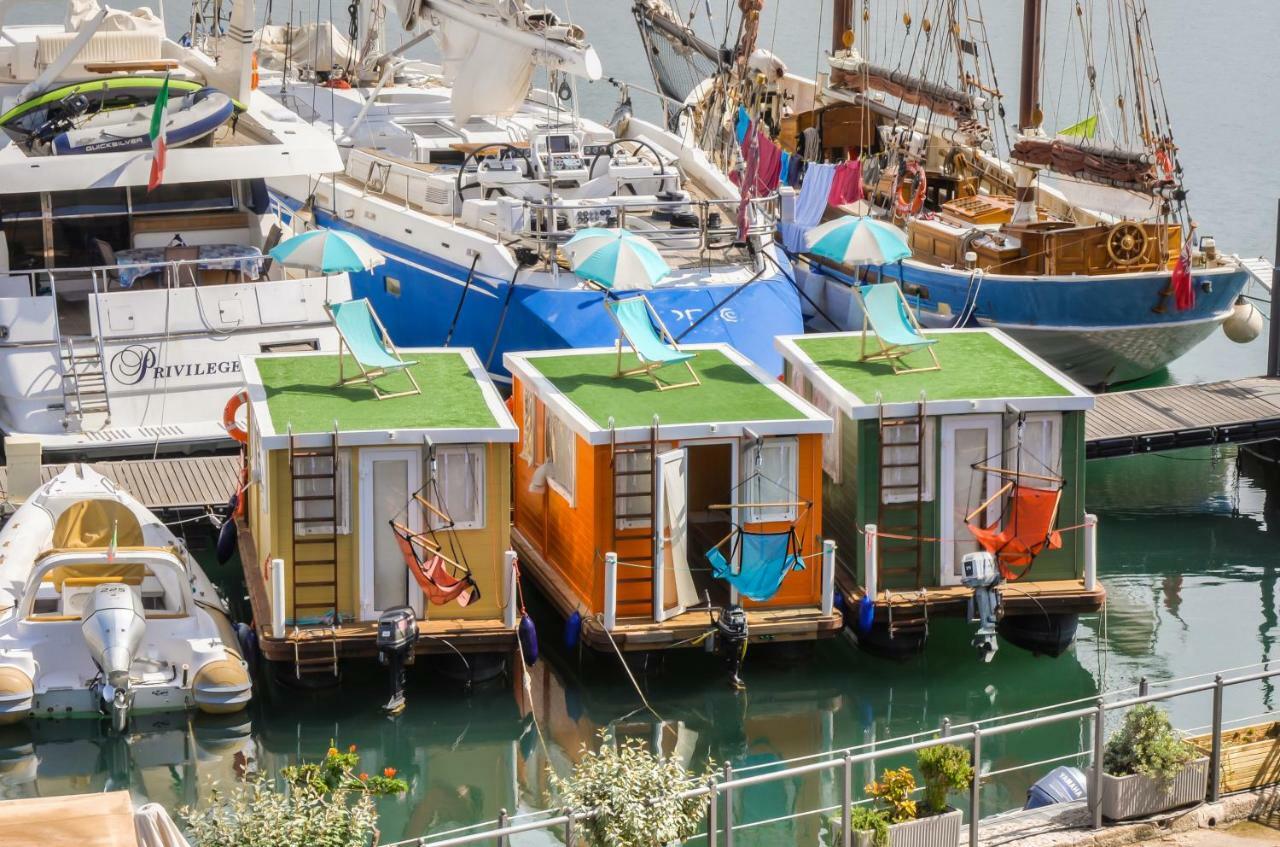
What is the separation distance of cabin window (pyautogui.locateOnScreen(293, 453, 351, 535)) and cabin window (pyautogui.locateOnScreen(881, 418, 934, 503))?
16.8 ft

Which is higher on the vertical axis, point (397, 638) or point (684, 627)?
point (397, 638)

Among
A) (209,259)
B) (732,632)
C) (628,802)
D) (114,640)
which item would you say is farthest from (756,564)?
(209,259)

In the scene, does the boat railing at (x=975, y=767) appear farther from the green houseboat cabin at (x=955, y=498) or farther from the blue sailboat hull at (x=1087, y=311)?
the blue sailboat hull at (x=1087, y=311)

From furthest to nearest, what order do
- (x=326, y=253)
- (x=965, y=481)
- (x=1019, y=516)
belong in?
1. (x=326, y=253)
2. (x=965, y=481)
3. (x=1019, y=516)

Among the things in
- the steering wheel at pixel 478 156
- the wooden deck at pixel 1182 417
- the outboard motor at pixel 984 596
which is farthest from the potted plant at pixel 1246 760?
the steering wheel at pixel 478 156

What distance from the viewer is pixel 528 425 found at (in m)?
21.9

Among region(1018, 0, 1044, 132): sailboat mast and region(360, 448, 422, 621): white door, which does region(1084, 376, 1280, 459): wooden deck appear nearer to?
region(1018, 0, 1044, 132): sailboat mast

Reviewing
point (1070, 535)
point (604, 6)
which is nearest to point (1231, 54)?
point (604, 6)

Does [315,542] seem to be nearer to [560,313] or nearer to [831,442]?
[831,442]

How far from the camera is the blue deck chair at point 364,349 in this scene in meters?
21.0

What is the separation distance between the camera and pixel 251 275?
90.7 ft

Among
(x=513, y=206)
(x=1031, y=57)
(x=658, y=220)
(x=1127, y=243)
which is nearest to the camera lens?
(x=513, y=206)

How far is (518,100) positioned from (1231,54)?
4231 cm

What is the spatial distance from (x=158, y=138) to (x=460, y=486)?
9312 millimetres
